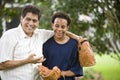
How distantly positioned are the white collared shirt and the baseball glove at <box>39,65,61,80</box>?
9 centimetres

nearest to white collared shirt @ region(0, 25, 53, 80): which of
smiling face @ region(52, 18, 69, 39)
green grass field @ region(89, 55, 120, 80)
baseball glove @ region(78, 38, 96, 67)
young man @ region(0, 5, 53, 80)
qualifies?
young man @ region(0, 5, 53, 80)

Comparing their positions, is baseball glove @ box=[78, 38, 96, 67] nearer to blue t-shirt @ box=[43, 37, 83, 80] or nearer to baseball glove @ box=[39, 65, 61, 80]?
blue t-shirt @ box=[43, 37, 83, 80]

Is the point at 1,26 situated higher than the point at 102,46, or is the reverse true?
the point at 1,26

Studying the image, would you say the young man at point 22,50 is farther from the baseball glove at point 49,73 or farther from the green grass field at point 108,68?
the green grass field at point 108,68

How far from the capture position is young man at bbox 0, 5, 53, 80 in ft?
17.9

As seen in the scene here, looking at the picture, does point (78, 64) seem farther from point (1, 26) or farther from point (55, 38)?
point (1, 26)

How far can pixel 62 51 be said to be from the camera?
18.9 ft

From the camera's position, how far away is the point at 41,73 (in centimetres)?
554

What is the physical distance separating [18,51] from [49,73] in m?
0.47

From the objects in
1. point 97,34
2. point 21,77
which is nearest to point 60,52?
point 21,77

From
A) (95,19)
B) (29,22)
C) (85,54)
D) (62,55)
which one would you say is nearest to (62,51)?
(62,55)

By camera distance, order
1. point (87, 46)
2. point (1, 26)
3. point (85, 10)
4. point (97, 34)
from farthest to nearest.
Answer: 1. point (97, 34)
2. point (85, 10)
3. point (1, 26)
4. point (87, 46)

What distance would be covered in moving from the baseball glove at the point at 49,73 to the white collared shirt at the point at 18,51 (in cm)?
9

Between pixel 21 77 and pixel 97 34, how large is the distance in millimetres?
8447
